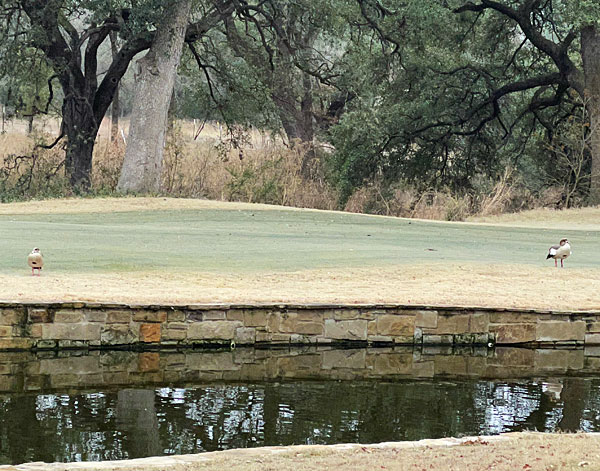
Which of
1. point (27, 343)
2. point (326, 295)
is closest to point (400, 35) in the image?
point (326, 295)

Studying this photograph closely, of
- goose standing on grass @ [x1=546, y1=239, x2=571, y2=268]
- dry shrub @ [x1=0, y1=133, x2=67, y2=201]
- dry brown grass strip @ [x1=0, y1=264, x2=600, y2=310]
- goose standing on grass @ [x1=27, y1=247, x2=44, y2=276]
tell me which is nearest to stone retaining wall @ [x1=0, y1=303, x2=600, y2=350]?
dry brown grass strip @ [x1=0, y1=264, x2=600, y2=310]

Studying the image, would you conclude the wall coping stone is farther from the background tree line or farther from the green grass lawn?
the background tree line

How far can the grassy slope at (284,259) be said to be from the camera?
12.3 metres

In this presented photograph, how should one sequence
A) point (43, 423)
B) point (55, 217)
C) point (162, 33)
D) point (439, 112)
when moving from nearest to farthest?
point (43, 423) → point (55, 217) → point (162, 33) → point (439, 112)

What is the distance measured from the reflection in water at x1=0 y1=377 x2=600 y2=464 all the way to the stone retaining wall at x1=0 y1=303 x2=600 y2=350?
1352mm

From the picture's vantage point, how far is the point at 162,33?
86.6 ft

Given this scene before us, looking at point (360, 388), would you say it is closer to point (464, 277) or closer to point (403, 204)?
point (464, 277)

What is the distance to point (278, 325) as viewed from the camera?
36.6 ft

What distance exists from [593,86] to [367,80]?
6606 millimetres

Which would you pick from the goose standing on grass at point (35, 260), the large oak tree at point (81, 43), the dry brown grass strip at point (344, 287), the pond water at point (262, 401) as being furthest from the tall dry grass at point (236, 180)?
the pond water at point (262, 401)

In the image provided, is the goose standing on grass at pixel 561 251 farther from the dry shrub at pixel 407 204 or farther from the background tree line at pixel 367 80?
the background tree line at pixel 367 80

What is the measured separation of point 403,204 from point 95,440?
23553 mm

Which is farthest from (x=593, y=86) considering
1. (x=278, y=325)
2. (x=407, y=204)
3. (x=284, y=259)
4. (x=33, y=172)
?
(x=278, y=325)

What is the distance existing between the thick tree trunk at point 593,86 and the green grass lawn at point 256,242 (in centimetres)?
831
